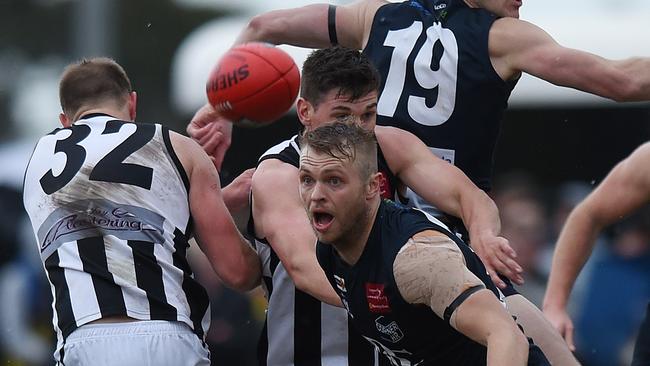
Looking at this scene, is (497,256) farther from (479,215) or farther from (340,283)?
(340,283)

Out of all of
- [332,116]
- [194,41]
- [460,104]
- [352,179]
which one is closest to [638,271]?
[460,104]

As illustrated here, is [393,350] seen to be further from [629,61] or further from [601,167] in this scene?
[601,167]

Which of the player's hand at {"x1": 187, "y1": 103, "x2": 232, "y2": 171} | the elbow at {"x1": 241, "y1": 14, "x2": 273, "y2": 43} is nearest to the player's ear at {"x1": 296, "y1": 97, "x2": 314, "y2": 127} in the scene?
the player's hand at {"x1": 187, "y1": 103, "x2": 232, "y2": 171}

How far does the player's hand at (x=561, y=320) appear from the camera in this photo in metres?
7.00

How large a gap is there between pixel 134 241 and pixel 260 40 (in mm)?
1835

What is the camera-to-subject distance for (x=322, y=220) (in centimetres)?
565

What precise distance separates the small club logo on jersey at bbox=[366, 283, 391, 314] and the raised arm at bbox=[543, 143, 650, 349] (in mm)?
1667

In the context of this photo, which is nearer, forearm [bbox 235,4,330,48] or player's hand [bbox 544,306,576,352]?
player's hand [bbox 544,306,576,352]

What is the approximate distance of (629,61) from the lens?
21.9ft

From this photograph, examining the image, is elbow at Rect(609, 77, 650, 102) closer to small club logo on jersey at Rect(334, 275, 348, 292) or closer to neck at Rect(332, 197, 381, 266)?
neck at Rect(332, 197, 381, 266)

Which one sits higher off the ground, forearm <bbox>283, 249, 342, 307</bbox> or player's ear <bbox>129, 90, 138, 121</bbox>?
player's ear <bbox>129, 90, 138, 121</bbox>

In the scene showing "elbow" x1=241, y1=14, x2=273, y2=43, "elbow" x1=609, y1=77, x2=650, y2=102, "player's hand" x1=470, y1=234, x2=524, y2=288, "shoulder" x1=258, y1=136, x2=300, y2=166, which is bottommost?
"player's hand" x1=470, y1=234, x2=524, y2=288

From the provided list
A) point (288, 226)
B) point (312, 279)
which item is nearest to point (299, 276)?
point (312, 279)

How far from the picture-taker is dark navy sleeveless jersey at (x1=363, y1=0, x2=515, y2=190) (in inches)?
273
